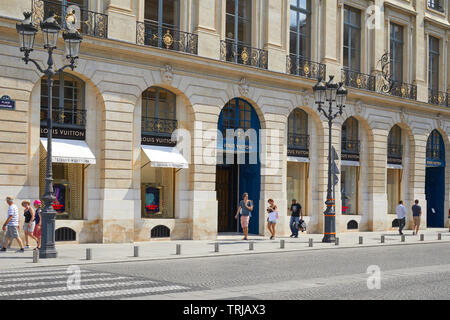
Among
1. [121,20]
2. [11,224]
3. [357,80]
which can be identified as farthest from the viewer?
[357,80]

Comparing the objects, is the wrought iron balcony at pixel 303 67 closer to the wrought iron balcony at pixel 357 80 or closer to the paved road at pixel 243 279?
the wrought iron balcony at pixel 357 80

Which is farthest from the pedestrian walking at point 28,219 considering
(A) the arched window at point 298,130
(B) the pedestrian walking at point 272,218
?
(A) the arched window at point 298,130

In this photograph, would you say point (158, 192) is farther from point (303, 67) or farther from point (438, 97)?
point (438, 97)

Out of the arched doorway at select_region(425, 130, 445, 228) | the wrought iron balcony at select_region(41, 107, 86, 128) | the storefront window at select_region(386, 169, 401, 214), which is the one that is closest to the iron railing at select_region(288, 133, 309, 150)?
the storefront window at select_region(386, 169, 401, 214)

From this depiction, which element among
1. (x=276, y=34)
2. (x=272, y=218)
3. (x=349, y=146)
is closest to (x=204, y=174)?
(x=272, y=218)

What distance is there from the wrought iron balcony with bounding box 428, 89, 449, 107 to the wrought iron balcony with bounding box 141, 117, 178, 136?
18.3 m

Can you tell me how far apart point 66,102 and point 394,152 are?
1953 cm

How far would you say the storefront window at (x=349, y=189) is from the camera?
31234mm

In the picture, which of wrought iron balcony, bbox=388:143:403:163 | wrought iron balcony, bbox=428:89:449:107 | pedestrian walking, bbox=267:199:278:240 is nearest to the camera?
pedestrian walking, bbox=267:199:278:240

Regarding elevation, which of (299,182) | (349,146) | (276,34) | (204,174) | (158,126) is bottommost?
(299,182)

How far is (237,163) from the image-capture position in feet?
88.8

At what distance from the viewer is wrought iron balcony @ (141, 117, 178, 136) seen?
23297 millimetres

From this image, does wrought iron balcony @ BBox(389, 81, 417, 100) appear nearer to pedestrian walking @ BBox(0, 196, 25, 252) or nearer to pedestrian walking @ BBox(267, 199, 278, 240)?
pedestrian walking @ BBox(267, 199, 278, 240)

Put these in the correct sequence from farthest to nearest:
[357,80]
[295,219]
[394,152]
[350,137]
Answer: [394,152], [350,137], [357,80], [295,219]
